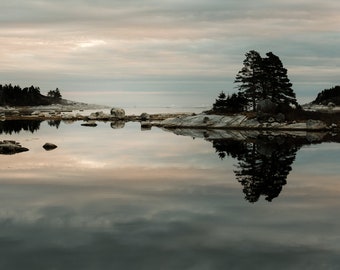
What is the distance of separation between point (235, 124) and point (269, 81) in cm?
1207

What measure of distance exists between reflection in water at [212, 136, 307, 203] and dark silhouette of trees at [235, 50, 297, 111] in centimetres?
2916

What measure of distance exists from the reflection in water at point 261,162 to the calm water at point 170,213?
0.12 metres

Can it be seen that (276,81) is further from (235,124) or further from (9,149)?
(9,149)

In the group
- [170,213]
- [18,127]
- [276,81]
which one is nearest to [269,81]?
[276,81]

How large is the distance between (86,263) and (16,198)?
1113 cm

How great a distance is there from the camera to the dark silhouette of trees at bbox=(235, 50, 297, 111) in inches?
3472

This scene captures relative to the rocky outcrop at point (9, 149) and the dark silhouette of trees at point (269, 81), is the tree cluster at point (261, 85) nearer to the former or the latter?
the dark silhouette of trees at point (269, 81)

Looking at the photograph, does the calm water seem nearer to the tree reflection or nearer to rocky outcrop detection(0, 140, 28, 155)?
rocky outcrop detection(0, 140, 28, 155)

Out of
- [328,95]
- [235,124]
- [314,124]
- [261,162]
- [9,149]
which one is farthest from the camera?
[328,95]

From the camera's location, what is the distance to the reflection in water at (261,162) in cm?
2709

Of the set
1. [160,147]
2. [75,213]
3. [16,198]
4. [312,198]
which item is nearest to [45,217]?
[75,213]

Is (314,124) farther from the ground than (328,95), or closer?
closer

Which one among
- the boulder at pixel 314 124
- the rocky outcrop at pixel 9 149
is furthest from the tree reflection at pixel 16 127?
the boulder at pixel 314 124

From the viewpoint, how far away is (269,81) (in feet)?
290
